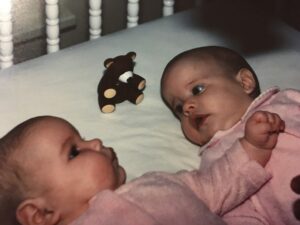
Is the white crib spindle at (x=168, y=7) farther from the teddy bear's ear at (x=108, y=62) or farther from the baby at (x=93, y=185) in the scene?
the baby at (x=93, y=185)

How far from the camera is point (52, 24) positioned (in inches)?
64.6

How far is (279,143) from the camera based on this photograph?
4.27 ft

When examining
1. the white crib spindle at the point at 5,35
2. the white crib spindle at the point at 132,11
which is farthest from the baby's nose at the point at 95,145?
the white crib spindle at the point at 132,11

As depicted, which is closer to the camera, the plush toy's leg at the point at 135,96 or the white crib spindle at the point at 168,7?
the plush toy's leg at the point at 135,96

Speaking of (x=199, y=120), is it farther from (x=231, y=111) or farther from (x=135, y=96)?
(x=135, y=96)

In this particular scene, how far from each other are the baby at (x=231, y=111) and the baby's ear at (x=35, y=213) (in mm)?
297

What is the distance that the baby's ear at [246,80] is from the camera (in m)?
1.43

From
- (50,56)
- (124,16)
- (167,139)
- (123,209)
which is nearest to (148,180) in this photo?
(123,209)

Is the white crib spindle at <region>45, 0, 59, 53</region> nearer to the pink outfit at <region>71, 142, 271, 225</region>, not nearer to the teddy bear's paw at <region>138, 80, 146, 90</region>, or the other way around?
the teddy bear's paw at <region>138, 80, 146, 90</region>

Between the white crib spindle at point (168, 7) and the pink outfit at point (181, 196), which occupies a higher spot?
the pink outfit at point (181, 196)

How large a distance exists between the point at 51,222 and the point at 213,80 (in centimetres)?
42

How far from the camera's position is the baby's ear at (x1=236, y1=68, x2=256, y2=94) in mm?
1432

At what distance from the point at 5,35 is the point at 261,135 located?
23.8 inches

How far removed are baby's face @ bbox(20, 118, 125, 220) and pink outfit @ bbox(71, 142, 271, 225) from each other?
0.03m
